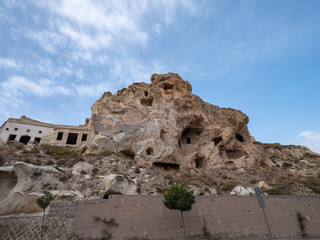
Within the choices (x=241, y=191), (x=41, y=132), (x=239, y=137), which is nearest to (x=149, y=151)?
(x=241, y=191)

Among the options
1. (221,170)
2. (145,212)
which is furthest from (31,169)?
(221,170)

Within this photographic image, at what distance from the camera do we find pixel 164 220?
863 centimetres

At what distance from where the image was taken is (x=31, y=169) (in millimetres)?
11016

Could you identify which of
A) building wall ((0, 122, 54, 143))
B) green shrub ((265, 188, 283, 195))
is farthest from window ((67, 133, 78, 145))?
green shrub ((265, 188, 283, 195))

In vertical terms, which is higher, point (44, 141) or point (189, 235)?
point (44, 141)

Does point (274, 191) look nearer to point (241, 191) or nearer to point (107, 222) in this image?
point (241, 191)

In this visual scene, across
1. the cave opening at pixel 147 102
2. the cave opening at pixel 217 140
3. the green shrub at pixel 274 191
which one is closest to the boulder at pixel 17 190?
the cave opening at pixel 147 102

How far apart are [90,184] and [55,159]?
540cm

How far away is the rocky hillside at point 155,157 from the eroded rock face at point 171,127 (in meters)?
0.10

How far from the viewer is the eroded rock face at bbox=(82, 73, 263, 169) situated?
1928cm

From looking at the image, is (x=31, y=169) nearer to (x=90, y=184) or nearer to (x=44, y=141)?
(x=90, y=184)

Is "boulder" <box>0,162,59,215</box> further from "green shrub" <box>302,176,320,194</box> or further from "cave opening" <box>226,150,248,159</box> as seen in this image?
"cave opening" <box>226,150,248,159</box>

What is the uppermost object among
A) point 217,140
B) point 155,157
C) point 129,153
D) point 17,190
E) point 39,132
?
point 39,132

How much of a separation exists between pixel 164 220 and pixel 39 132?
62.3ft
